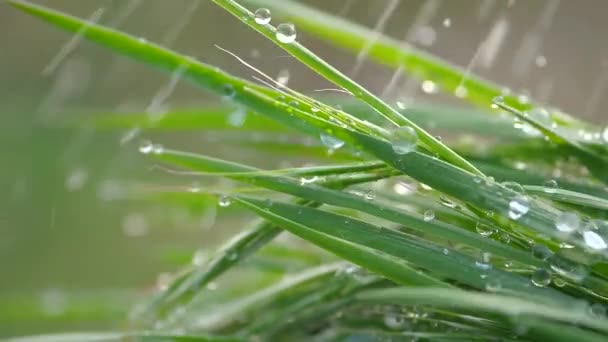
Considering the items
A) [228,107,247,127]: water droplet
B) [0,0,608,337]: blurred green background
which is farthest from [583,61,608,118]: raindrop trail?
[228,107,247,127]: water droplet

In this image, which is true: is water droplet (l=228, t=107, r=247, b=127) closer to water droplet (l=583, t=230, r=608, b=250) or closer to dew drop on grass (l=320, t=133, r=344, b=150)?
dew drop on grass (l=320, t=133, r=344, b=150)

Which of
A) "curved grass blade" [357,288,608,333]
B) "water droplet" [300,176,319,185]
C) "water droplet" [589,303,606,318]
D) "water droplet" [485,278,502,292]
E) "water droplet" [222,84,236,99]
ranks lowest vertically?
"curved grass blade" [357,288,608,333]

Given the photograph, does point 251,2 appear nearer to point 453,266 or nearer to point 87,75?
point 453,266

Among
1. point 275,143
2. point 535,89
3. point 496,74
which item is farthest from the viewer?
point 496,74

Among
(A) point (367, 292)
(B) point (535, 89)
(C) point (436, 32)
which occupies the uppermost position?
(C) point (436, 32)

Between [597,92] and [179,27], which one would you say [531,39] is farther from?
[179,27]

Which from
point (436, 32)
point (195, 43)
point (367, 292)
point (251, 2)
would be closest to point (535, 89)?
point (436, 32)

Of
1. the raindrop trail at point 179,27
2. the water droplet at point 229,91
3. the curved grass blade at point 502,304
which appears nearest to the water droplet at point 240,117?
the water droplet at point 229,91
